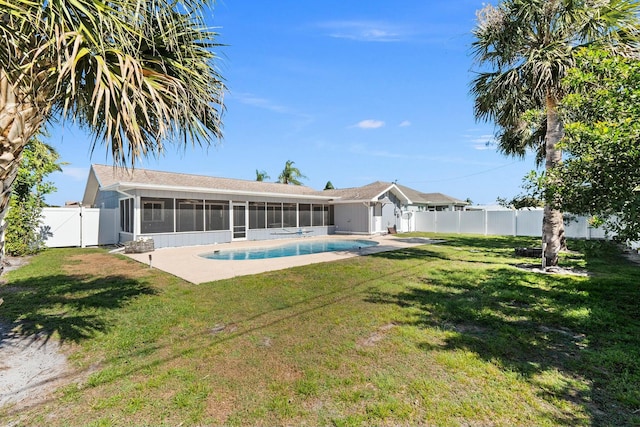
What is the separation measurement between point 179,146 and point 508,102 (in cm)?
1077

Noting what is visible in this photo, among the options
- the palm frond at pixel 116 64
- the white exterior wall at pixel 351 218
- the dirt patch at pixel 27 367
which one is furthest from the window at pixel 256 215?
the palm frond at pixel 116 64

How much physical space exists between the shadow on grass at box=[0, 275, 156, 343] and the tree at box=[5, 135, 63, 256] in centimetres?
638

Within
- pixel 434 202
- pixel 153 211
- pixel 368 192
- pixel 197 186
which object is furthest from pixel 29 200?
pixel 434 202

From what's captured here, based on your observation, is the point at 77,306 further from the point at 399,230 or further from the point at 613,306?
the point at 399,230

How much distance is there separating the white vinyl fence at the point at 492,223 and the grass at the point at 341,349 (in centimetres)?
1360

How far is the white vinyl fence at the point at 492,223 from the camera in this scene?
19188mm

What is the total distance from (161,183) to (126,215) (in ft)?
7.95

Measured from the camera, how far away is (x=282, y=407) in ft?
9.59

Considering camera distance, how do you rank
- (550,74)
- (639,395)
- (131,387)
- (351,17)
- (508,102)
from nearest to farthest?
1. (639,395)
2. (131,387)
3. (550,74)
4. (508,102)
5. (351,17)

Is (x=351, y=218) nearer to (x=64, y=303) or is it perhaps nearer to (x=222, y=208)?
(x=222, y=208)

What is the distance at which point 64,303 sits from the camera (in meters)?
6.14

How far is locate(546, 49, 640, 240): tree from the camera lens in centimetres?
388

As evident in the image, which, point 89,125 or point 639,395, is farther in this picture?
point 89,125

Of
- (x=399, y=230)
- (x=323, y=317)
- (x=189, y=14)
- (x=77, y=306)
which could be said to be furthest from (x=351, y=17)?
(x=399, y=230)
